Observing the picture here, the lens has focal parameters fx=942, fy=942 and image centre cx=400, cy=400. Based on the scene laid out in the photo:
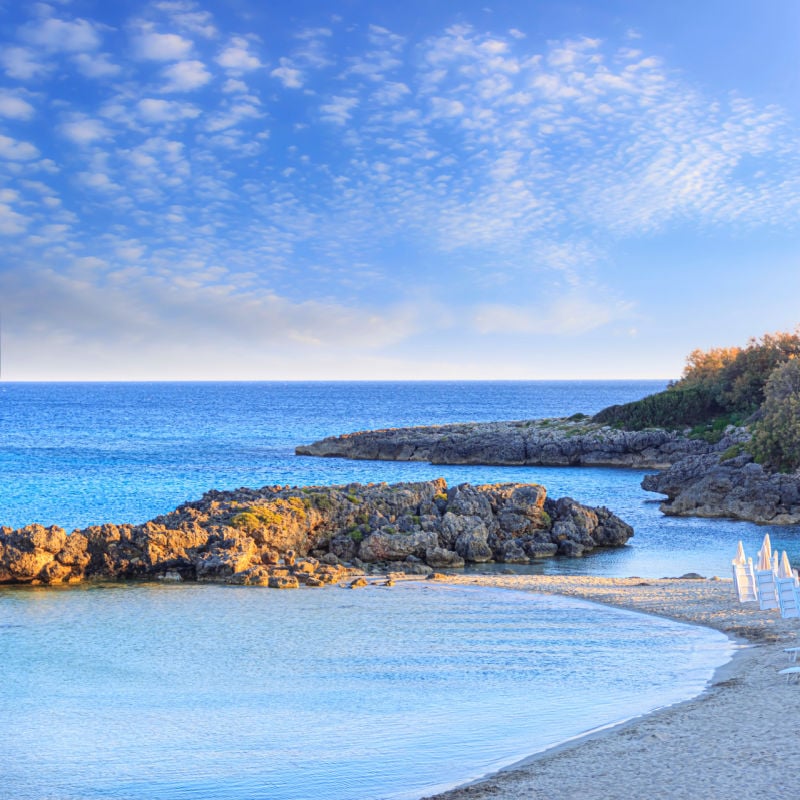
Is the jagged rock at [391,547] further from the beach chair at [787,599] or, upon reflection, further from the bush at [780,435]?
the bush at [780,435]

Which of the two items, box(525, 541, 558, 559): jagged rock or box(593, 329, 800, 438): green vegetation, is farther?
box(593, 329, 800, 438): green vegetation

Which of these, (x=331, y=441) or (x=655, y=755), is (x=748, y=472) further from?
(x=331, y=441)

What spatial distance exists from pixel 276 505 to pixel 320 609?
29.0ft

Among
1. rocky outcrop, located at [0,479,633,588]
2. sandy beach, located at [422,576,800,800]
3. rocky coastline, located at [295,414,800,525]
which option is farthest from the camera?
rocky coastline, located at [295,414,800,525]

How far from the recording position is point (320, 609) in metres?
21.1

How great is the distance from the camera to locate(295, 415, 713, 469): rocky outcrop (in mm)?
→ 67000

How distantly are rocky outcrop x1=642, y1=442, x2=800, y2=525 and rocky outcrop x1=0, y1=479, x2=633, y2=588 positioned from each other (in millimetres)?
8343

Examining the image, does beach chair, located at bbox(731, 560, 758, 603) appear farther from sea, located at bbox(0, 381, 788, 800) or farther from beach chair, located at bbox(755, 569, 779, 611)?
sea, located at bbox(0, 381, 788, 800)

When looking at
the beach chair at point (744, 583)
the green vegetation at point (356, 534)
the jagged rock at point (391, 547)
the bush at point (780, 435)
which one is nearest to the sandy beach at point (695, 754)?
the beach chair at point (744, 583)

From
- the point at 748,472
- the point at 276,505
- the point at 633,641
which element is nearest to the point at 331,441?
the point at 748,472

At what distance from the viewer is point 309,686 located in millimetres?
14828

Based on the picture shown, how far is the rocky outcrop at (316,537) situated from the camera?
2511cm

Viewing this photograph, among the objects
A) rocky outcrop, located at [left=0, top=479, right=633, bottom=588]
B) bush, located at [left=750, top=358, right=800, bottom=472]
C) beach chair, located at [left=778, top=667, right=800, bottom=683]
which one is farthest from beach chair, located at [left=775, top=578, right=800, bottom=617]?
bush, located at [left=750, top=358, right=800, bottom=472]

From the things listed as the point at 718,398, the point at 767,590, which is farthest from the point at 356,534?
the point at 718,398
